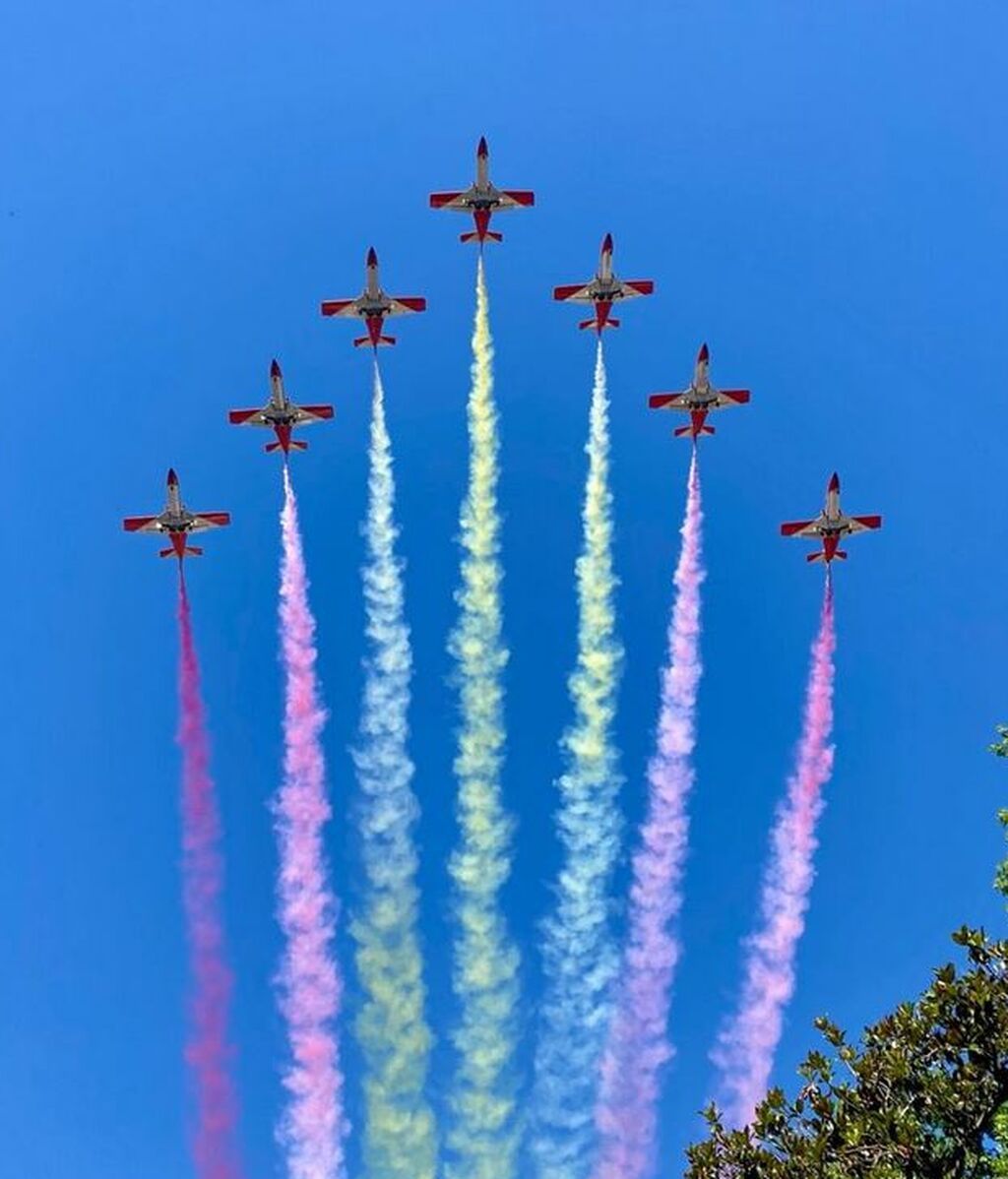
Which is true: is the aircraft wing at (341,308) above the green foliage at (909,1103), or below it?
above

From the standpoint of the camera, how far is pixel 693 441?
84.3 meters

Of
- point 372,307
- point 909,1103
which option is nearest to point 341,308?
point 372,307

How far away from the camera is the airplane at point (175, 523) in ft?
265

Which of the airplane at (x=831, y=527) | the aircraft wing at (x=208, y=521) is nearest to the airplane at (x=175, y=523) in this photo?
the aircraft wing at (x=208, y=521)

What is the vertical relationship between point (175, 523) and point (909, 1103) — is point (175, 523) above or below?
above

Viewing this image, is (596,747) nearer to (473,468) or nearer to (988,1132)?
(473,468)

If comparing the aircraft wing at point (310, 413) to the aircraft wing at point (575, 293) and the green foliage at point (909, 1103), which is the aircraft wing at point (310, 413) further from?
the green foliage at point (909, 1103)

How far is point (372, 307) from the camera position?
8325cm

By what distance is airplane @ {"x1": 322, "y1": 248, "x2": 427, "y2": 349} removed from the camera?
83.2 metres

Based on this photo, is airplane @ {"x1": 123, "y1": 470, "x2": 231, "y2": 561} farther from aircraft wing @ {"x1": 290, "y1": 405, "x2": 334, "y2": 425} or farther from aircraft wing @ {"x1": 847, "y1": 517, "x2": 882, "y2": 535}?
aircraft wing @ {"x1": 847, "y1": 517, "x2": 882, "y2": 535}

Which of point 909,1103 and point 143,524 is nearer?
point 909,1103

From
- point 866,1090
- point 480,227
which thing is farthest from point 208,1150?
point 480,227

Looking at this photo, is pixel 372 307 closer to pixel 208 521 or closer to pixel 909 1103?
pixel 208 521

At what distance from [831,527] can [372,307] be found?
3005 centimetres
